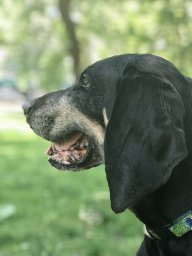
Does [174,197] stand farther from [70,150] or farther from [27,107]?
[27,107]

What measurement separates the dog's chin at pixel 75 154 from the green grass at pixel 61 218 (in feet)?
7.79

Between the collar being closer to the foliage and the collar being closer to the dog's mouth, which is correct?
the dog's mouth

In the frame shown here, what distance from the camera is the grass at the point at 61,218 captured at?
6.73 meters

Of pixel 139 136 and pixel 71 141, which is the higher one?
pixel 139 136

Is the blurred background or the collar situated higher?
the collar

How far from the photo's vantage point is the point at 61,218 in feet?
26.5

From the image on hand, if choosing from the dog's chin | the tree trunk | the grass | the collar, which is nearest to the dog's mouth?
the dog's chin

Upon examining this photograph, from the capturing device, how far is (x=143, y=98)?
10.8 ft

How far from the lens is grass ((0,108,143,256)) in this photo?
265 inches

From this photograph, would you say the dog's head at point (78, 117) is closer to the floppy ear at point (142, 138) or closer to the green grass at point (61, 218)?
the floppy ear at point (142, 138)

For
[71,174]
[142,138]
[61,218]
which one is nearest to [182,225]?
[142,138]

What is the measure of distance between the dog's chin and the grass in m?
2.37

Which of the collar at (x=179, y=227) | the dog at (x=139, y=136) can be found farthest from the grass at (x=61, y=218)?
the collar at (x=179, y=227)

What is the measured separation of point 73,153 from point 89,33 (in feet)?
78.1
